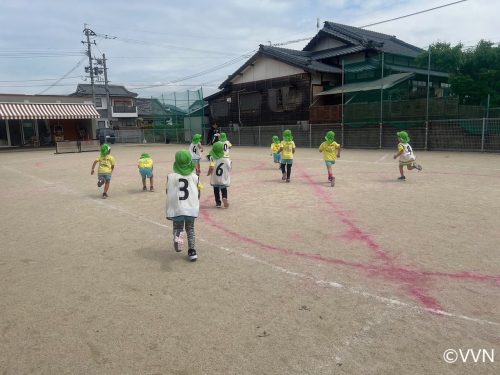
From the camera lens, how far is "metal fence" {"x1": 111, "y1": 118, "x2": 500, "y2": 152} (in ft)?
61.5

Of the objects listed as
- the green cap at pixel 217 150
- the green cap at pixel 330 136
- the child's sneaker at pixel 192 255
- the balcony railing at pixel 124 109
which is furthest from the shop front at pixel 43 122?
the child's sneaker at pixel 192 255

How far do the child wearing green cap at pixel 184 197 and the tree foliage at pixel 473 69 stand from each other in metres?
20.1

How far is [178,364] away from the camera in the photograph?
9.46 feet

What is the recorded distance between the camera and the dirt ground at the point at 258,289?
Result: 2.96 meters

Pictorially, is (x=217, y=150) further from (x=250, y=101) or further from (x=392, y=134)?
(x=250, y=101)

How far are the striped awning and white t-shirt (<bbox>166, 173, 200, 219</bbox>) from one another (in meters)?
31.4

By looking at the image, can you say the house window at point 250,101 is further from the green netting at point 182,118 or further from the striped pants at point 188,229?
the striped pants at point 188,229

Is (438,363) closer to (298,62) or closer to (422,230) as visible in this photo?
(422,230)

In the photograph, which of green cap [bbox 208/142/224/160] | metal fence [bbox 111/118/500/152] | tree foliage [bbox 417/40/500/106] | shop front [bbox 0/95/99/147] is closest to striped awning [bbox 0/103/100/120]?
shop front [bbox 0/95/99/147]

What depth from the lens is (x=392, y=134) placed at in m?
22.5

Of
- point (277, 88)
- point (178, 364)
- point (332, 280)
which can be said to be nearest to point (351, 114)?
point (277, 88)

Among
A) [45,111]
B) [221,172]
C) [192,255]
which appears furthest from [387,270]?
[45,111]

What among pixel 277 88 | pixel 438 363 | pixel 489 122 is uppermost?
pixel 277 88

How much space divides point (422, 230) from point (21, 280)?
18.2 feet
